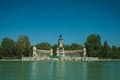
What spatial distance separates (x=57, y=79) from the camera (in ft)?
83.5

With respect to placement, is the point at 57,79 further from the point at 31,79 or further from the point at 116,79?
the point at 116,79

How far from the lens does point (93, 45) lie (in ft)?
322

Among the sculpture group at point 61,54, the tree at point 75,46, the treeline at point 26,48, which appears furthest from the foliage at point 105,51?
the tree at point 75,46

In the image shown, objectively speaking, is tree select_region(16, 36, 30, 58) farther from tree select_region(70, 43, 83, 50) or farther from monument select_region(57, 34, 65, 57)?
tree select_region(70, 43, 83, 50)

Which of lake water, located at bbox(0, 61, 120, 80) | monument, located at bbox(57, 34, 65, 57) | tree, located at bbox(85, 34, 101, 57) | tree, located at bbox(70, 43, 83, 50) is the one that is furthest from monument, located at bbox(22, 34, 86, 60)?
lake water, located at bbox(0, 61, 120, 80)

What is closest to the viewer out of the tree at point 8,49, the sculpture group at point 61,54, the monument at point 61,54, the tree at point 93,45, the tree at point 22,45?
the monument at point 61,54

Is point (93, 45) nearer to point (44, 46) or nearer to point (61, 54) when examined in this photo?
point (61, 54)

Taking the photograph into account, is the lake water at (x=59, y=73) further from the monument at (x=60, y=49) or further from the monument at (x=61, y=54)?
the monument at (x=60, y=49)

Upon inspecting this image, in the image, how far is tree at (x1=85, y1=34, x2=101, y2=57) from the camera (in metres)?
97.2

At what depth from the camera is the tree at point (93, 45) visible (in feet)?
319

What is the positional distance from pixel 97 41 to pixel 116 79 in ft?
245

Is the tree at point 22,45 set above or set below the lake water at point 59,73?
above

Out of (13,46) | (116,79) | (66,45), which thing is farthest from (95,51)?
(116,79)

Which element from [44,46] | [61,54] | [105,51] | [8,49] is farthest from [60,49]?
[44,46]
